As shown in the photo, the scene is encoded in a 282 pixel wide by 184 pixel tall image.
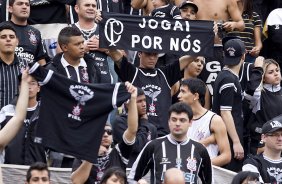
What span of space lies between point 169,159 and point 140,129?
3.71 ft

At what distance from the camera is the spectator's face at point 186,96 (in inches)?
554

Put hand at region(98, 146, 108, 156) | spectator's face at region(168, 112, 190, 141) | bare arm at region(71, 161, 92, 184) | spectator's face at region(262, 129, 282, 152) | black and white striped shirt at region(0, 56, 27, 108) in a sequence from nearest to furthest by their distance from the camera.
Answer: bare arm at region(71, 161, 92, 184)
spectator's face at region(168, 112, 190, 141)
hand at region(98, 146, 108, 156)
spectator's face at region(262, 129, 282, 152)
black and white striped shirt at region(0, 56, 27, 108)

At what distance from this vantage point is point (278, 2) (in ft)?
61.6

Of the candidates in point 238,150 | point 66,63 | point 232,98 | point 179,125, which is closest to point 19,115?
→ point 179,125

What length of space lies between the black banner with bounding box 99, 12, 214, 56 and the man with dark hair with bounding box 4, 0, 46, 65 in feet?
4.04

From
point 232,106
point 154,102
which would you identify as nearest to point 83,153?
point 154,102

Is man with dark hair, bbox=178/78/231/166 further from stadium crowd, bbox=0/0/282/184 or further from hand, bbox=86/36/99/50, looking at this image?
hand, bbox=86/36/99/50

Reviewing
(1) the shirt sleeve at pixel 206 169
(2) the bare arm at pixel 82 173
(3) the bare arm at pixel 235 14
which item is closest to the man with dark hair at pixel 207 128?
(1) the shirt sleeve at pixel 206 169

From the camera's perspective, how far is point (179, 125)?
40.8 feet

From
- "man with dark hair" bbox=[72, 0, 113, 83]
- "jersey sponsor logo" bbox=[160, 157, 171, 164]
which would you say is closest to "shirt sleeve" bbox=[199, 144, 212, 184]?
"jersey sponsor logo" bbox=[160, 157, 171, 164]

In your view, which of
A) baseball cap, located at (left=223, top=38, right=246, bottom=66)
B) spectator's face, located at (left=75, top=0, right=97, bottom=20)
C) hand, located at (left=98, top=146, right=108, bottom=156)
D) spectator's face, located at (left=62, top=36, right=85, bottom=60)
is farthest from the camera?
spectator's face, located at (left=75, top=0, right=97, bottom=20)

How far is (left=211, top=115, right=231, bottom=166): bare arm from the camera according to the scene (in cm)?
1395

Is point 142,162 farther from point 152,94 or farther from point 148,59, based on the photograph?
point 148,59

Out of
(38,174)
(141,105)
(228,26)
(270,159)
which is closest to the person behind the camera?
(38,174)
